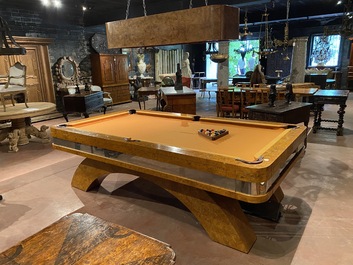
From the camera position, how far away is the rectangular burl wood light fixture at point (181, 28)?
226 centimetres

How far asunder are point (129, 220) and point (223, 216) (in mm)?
987

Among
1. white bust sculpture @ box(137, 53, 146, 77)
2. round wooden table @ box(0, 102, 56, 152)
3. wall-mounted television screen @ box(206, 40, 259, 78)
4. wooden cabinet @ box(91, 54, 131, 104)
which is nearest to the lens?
round wooden table @ box(0, 102, 56, 152)

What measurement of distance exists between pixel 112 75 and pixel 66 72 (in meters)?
1.59

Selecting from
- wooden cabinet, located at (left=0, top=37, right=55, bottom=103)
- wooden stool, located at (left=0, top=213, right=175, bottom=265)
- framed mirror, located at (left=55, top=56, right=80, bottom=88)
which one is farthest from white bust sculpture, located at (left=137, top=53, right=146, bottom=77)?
wooden stool, located at (left=0, top=213, right=175, bottom=265)

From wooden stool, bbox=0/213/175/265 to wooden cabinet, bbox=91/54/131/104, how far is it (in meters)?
7.98

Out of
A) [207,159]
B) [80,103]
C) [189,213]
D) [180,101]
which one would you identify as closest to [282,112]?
[189,213]

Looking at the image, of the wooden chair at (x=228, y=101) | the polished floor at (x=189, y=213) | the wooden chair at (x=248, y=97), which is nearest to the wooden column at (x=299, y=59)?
the wooden chair at (x=248, y=97)

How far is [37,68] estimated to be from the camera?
Answer: 7.41 meters

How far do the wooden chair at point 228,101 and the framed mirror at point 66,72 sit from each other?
15.1 ft

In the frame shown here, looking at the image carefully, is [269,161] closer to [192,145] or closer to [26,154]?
[192,145]

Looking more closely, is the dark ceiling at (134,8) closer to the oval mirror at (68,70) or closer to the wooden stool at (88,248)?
the oval mirror at (68,70)

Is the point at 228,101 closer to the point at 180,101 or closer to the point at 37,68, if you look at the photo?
the point at 180,101

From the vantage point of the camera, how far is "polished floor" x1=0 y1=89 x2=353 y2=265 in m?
2.17

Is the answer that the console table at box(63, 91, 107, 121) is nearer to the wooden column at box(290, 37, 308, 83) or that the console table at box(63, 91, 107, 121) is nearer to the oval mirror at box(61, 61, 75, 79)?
the oval mirror at box(61, 61, 75, 79)
